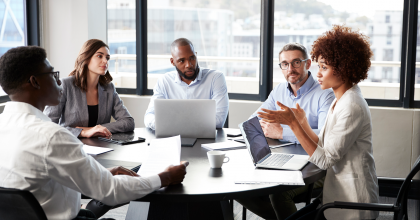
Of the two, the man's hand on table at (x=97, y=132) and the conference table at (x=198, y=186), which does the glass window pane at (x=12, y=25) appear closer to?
the man's hand on table at (x=97, y=132)

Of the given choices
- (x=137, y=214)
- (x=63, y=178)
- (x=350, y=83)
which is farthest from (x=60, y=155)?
(x=350, y=83)

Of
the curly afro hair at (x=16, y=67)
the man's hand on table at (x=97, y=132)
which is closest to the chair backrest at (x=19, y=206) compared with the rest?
the curly afro hair at (x=16, y=67)

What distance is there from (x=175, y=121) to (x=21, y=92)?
1.08 meters

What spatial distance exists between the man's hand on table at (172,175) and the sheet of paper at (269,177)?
0.22 meters

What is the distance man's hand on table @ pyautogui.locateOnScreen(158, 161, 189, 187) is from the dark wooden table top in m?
0.02

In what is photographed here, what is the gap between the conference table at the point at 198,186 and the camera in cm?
138

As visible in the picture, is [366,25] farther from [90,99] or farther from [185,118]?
[90,99]

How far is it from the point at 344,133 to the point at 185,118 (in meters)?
0.92

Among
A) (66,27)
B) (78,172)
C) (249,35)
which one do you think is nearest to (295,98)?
(249,35)

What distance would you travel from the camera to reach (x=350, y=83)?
6.00 ft

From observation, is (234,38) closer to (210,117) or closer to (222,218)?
(210,117)

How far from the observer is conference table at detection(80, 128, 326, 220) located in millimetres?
1385

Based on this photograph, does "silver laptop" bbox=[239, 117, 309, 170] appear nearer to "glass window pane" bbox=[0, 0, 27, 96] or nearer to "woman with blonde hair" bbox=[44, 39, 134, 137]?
"woman with blonde hair" bbox=[44, 39, 134, 137]

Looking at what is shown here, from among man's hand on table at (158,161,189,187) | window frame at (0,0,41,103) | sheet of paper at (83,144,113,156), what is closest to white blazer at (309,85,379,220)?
man's hand on table at (158,161,189,187)
